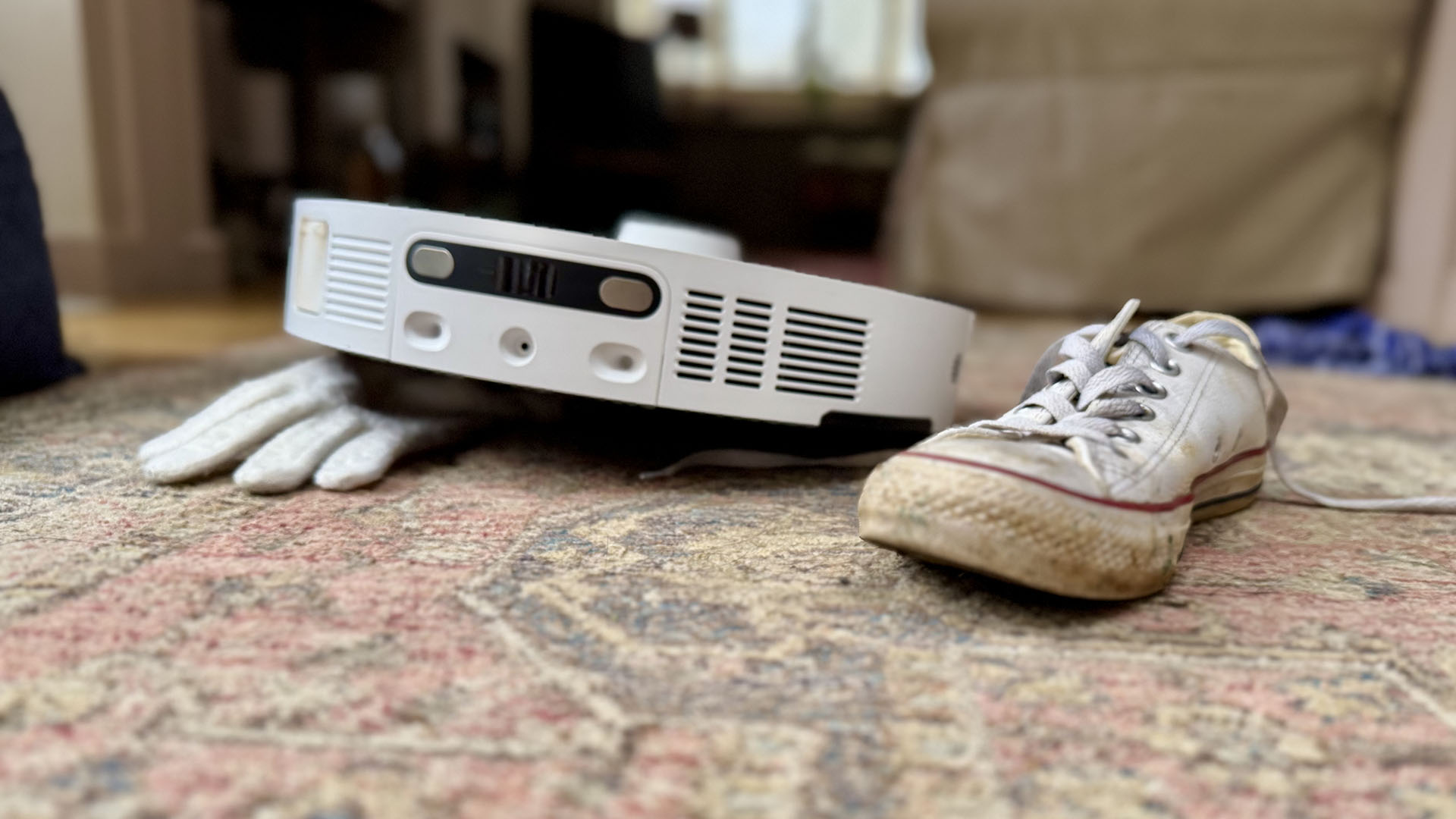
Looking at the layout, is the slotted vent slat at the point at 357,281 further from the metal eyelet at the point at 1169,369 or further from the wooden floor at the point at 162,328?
the wooden floor at the point at 162,328

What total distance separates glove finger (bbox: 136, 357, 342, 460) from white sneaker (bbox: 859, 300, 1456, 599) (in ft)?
1.78

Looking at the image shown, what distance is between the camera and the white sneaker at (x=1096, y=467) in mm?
516

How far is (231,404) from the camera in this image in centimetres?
79

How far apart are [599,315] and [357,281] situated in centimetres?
22

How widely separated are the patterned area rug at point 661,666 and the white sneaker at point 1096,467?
0.12ft

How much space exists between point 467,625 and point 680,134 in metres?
5.34

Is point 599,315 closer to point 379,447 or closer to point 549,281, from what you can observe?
point 549,281

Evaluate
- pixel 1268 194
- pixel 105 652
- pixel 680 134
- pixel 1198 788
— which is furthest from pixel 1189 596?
pixel 680 134

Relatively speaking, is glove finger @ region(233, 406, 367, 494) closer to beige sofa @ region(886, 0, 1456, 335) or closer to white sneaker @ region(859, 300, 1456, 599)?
white sneaker @ region(859, 300, 1456, 599)

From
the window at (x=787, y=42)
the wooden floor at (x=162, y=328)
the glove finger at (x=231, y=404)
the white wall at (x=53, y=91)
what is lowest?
the wooden floor at (x=162, y=328)

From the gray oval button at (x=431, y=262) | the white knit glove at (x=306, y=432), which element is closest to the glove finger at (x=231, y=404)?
the white knit glove at (x=306, y=432)

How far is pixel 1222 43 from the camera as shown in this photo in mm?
1923

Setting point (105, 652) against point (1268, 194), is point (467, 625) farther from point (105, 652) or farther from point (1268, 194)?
point (1268, 194)

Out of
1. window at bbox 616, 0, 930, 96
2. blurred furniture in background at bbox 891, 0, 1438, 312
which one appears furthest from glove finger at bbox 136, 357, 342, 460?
window at bbox 616, 0, 930, 96
